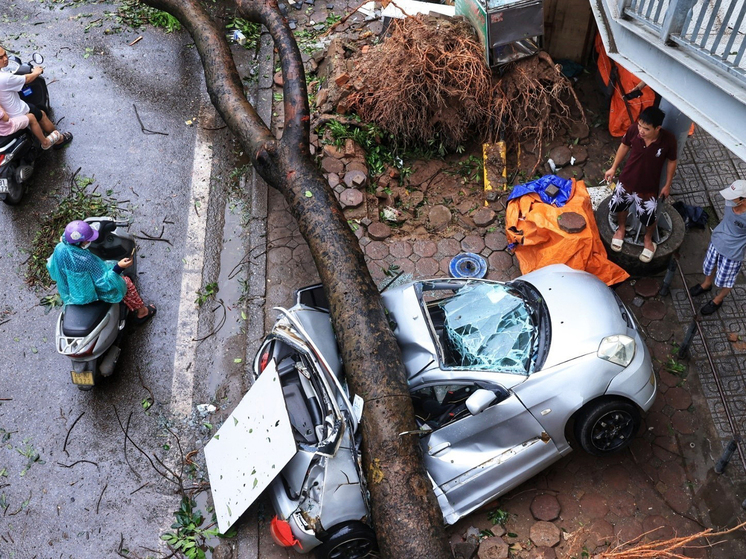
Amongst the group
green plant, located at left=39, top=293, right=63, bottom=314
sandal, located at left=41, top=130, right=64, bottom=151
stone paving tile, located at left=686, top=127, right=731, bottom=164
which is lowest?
green plant, located at left=39, top=293, right=63, bottom=314

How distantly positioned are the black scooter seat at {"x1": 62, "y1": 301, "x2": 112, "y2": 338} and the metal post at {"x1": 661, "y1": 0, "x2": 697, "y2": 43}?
17.5ft

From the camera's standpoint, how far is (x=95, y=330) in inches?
225

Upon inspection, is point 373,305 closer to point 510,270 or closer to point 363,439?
point 363,439

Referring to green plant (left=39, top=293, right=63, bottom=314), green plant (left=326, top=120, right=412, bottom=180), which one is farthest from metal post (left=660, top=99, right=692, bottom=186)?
green plant (left=39, top=293, right=63, bottom=314)

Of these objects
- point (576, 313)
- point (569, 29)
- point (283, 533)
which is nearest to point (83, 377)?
point (283, 533)

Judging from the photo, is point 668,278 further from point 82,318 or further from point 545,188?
point 82,318

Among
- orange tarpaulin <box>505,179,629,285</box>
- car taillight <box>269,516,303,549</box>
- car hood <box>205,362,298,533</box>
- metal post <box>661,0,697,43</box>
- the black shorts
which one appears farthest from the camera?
the black shorts

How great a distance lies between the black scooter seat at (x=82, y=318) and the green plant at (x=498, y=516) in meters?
3.98

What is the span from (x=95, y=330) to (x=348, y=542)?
3.02 metres

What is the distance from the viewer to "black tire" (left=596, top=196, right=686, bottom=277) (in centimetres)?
633

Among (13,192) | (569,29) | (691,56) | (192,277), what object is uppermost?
(691,56)

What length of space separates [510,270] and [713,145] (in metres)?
3.17

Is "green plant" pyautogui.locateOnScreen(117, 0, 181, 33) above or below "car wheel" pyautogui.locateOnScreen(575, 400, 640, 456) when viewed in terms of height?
above

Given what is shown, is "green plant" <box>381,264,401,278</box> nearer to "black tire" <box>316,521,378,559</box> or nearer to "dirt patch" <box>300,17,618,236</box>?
"dirt patch" <box>300,17,618,236</box>
